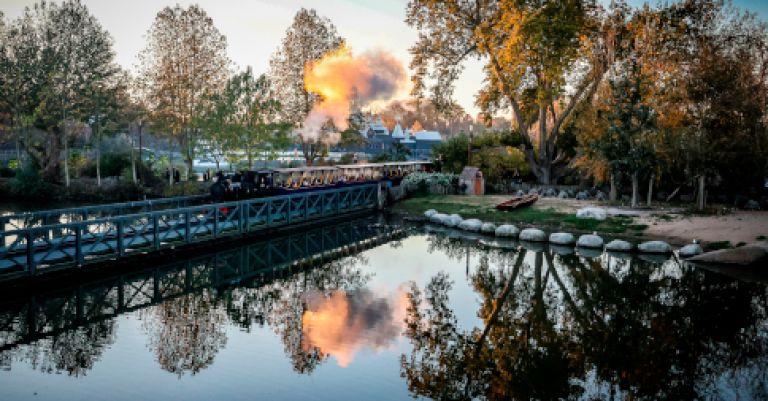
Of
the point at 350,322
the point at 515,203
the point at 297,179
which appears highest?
the point at 297,179

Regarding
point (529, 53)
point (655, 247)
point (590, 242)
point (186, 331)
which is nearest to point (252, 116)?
point (529, 53)

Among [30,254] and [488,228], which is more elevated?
[30,254]

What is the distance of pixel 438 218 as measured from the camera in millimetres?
31844

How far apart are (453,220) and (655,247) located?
1049 centimetres

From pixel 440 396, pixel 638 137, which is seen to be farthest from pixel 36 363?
pixel 638 137

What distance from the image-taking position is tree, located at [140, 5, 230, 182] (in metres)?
47.9

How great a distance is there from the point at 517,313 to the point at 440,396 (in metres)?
5.63

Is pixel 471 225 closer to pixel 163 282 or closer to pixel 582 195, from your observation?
pixel 582 195

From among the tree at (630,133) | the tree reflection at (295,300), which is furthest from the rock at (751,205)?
the tree reflection at (295,300)

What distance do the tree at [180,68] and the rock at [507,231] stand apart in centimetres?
3001

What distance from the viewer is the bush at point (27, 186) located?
141 ft

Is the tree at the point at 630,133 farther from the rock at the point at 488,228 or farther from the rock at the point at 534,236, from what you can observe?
the rock at the point at 488,228

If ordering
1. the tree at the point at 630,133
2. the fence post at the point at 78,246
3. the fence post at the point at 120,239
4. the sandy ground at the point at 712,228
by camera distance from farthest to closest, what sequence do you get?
the tree at the point at 630,133
the sandy ground at the point at 712,228
the fence post at the point at 120,239
the fence post at the point at 78,246

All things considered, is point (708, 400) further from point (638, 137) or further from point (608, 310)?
point (638, 137)
